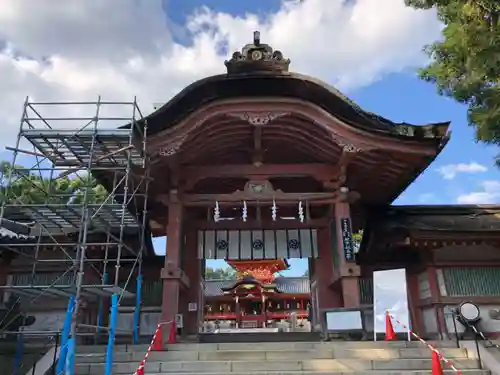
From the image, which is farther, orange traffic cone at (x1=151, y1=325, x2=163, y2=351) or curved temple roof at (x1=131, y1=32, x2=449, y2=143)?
curved temple roof at (x1=131, y1=32, x2=449, y2=143)

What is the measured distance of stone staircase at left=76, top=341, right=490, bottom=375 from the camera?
682cm

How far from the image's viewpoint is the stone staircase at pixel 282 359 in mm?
6824

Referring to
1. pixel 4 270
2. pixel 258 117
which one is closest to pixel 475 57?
pixel 258 117

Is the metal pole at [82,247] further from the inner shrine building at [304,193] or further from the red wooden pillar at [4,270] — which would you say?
the red wooden pillar at [4,270]

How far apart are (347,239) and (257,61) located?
15.7 feet

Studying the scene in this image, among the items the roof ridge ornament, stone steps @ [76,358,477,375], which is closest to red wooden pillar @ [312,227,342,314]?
the roof ridge ornament

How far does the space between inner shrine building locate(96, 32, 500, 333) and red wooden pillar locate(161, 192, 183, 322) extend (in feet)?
0.08

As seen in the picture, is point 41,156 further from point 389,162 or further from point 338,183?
point 389,162

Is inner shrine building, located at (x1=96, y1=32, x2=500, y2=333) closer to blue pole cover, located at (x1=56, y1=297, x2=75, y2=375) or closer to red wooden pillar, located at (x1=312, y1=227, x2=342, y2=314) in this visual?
red wooden pillar, located at (x1=312, y1=227, x2=342, y2=314)

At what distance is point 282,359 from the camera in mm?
7164

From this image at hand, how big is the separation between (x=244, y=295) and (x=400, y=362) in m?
23.1

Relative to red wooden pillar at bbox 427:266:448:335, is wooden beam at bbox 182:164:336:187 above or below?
above

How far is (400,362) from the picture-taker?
6.98m

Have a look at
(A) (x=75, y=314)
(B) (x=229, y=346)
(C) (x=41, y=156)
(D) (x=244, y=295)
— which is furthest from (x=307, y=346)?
(D) (x=244, y=295)
